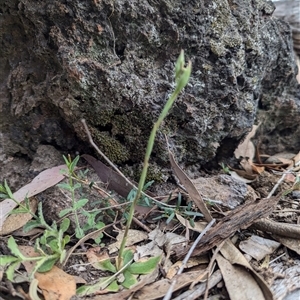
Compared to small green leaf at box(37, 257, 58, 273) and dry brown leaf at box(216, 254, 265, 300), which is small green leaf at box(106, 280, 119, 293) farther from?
dry brown leaf at box(216, 254, 265, 300)

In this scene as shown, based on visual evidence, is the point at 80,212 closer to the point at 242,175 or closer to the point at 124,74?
the point at 124,74

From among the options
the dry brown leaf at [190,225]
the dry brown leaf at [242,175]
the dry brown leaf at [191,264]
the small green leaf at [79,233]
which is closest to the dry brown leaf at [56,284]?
the small green leaf at [79,233]

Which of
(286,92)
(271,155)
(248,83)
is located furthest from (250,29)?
(271,155)

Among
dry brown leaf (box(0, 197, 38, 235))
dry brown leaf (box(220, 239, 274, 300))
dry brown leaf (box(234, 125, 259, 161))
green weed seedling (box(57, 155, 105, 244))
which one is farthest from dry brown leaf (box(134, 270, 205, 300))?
dry brown leaf (box(234, 125, 259, 161))

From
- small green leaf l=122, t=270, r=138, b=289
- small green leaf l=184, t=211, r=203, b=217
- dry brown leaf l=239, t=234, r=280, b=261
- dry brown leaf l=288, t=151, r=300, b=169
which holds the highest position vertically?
dry brown leaf l=288, t=151, r=300, b=169

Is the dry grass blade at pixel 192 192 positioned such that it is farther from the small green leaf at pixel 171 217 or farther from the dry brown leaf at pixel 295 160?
the dry brown leaf at pixel 295 160

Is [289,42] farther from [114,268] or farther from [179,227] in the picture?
[114,268]
